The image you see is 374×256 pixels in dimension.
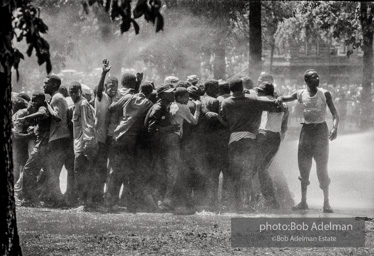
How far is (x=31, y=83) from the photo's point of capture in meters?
33.5

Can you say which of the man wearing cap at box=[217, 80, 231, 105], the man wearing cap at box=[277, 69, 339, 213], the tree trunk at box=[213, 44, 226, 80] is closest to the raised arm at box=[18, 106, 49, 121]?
the man wearing cap at box=[217, 80, 231, 105]

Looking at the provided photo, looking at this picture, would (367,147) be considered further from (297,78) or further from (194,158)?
(297,78)

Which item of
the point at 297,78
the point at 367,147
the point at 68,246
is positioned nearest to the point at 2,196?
the point at 68,246

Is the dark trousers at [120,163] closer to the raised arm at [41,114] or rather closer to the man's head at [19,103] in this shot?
the raised arm at [41,114]

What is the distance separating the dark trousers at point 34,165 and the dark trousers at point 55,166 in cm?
10

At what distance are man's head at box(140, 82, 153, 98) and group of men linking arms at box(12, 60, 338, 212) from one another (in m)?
0.02

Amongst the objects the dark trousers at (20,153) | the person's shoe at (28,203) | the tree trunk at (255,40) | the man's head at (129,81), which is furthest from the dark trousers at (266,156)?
the tree trunk at (255,40)

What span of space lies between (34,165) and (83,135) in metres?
1.07

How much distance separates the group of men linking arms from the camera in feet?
34.9

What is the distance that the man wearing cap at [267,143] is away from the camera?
11023 mm

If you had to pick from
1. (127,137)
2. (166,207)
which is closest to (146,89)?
(127,137)

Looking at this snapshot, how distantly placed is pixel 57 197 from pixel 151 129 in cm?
195

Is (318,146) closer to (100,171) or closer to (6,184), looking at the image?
(100,171)

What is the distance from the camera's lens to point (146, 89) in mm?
10891
